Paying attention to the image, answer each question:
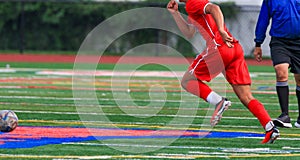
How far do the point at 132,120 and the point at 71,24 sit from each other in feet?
73.6

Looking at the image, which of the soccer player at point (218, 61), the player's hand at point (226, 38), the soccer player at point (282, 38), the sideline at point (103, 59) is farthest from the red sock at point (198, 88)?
the sideline at point (103, 59)

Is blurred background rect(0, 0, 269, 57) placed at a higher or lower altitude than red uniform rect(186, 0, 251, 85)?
lower

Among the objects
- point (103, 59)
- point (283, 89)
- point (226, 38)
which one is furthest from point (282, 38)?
point (103, 59)

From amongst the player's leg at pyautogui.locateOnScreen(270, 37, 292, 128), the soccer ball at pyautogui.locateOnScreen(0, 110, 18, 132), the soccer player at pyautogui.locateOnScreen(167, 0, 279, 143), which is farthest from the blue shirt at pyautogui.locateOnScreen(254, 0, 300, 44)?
the soccer ball at pyautogui.locateOnScreen(0, 110, 18, 132)

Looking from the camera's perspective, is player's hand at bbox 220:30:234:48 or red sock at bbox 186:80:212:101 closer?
player's hand at bbox 220:30:234:48

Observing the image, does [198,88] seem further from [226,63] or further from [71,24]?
[71,24]

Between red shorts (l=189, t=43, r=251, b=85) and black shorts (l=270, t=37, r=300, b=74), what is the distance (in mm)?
1311

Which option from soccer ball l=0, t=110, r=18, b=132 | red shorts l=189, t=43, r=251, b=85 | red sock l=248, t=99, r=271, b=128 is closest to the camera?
soccer ball l=0, t=110, r=18, b=132

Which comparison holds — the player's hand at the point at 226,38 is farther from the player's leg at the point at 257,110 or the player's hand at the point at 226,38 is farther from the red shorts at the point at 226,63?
the player's leg at the point at 257,110

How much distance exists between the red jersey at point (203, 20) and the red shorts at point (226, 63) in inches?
5.0

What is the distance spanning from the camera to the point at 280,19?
32.8 feet

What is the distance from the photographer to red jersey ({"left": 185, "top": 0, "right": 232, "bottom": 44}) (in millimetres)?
8703

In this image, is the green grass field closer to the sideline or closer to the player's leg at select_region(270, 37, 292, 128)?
the player's leg at select_region(270, 37, 292, 128)

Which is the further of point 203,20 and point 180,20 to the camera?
point 180,20
